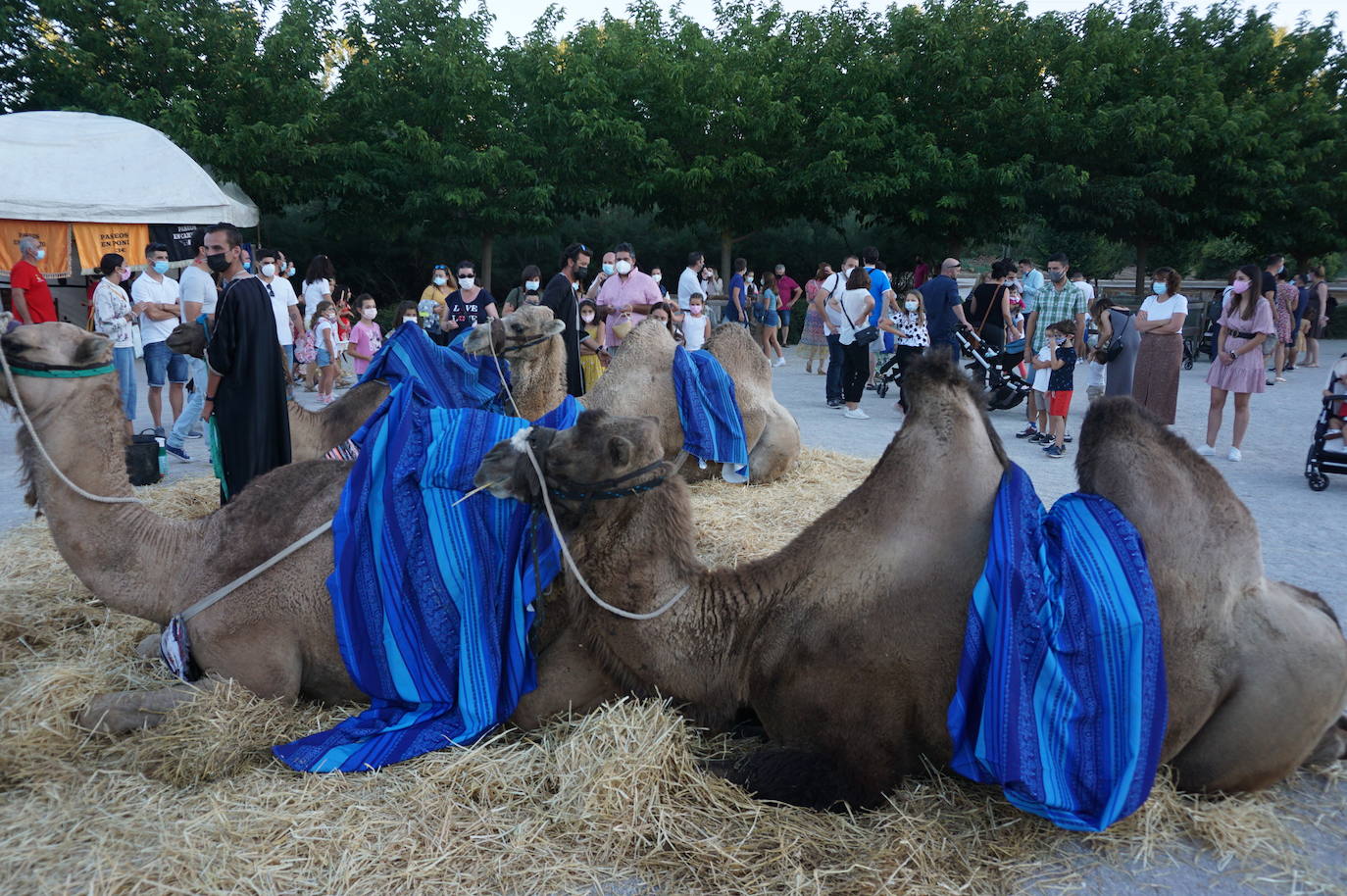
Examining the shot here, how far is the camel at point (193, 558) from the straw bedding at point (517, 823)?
0.43ft

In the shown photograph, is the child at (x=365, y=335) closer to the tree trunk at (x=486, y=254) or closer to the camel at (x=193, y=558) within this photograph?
the camel at (x=193, y=558)

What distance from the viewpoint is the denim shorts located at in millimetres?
10000

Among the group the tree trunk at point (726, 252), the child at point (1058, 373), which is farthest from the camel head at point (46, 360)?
the tree trunk at point (726, 252)

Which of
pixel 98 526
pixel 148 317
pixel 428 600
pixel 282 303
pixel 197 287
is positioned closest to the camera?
pixel 428 600

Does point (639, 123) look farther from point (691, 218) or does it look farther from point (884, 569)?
point (884, 569)

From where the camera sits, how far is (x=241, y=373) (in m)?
5.63

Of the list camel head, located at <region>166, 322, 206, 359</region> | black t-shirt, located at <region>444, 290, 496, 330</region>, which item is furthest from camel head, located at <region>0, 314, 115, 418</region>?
black t-shirt, located at <region>444, 290, 496, 330</region>

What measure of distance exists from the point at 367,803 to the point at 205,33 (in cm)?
2459

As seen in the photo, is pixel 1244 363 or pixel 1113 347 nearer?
pixel 1244 363

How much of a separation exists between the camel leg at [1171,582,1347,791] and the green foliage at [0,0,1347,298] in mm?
21112

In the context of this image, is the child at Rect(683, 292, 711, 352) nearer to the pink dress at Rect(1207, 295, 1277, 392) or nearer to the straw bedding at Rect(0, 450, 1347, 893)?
the pink dress at Rect(1207, 295, 1277, 392)

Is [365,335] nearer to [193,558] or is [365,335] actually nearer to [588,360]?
[588,360]

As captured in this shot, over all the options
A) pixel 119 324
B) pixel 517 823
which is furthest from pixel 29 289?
pixel 517 823

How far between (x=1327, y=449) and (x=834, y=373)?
634 cm
